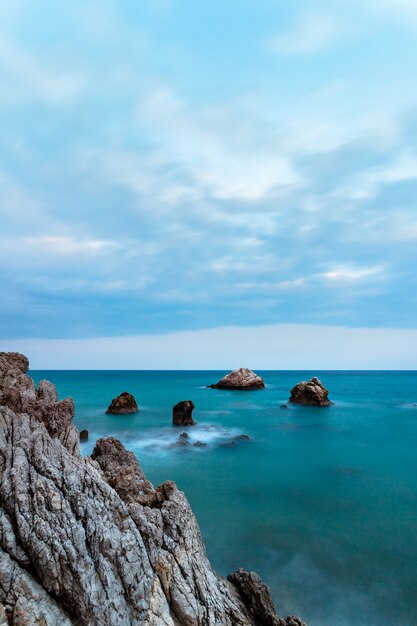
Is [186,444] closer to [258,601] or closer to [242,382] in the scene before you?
[258,601]

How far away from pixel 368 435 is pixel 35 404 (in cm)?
4221

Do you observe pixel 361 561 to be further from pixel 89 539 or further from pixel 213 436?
pixel 213 436

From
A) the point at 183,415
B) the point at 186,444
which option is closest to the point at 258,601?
the point at 186,444

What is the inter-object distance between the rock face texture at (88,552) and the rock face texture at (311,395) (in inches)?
2247

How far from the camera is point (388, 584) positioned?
1470 centimetres

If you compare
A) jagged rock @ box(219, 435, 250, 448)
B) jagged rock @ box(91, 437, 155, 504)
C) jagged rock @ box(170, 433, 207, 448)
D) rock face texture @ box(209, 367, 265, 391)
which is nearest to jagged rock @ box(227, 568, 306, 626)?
jagged rock @ box(91, 437, 155, 504)

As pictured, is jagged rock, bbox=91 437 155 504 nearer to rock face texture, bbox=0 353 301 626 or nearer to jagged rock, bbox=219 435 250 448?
rock face texture, bbox=0 353 301 626

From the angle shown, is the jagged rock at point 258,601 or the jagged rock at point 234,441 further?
the jagged rock at point 234,441

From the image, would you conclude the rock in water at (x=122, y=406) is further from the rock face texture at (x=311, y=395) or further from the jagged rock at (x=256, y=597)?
the jagged rock at (x=256, y=597)

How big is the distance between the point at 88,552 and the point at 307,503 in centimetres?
1850

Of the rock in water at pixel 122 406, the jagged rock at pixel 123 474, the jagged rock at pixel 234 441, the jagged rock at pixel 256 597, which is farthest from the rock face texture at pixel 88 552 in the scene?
the rock in water at pixel 122 406

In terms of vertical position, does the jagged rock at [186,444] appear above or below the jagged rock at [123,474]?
below

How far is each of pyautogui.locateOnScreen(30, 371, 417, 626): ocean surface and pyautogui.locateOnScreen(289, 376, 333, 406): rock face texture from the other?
14688 millimetres

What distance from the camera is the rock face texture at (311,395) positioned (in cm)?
6512
